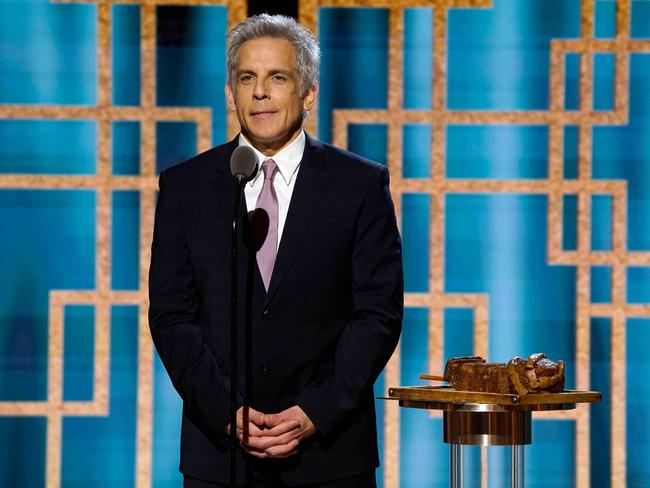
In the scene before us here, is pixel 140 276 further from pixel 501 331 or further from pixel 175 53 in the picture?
pixel 501 331

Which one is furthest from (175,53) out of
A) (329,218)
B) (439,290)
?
(329,218)

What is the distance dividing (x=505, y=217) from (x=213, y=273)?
178 cm

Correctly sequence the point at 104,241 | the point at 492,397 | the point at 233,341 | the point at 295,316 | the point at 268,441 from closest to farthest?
the point at 233,341 → the point at 268,441 → the point at 295,316 → the point at 492,397 → the point at 104,241

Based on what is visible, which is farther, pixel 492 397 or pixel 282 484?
pixel 492 397

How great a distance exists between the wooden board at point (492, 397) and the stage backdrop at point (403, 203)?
139 cm

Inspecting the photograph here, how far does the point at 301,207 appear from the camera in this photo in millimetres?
2568

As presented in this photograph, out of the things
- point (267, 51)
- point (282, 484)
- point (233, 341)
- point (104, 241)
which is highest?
point (267, 51)

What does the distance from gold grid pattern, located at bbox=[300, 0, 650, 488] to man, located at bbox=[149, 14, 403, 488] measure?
1469mm

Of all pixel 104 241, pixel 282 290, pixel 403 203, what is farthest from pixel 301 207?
pixel 104 241

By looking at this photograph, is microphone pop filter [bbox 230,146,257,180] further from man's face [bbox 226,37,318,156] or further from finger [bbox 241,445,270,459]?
finger [bbox 241,445,270,459]

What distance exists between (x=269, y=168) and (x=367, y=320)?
0.39 metres

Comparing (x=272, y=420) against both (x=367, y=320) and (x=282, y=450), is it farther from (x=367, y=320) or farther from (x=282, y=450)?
(x=367, y=320)

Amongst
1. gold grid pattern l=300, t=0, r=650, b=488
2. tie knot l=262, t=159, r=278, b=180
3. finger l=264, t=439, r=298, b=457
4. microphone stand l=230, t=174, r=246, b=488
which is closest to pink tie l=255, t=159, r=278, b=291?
tie knot l=262, t=159, r=278, b=180

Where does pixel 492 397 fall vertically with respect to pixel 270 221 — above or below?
below
